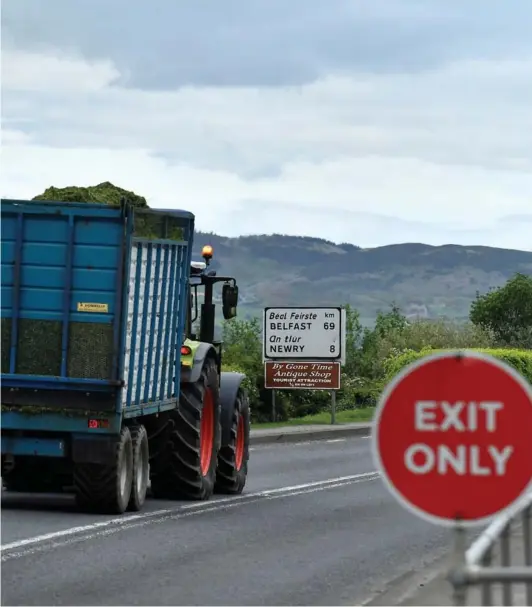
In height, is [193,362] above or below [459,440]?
above

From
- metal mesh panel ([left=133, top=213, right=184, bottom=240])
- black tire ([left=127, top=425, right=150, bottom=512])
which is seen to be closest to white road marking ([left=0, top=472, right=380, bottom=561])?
black tire ([left=127, top=425, right=150, bottom=512])

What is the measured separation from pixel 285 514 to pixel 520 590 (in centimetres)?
780

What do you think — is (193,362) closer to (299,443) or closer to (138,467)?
(138,467)

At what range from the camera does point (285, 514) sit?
18938 mm

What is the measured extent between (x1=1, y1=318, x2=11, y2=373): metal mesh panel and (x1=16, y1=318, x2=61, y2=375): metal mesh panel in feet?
0.35

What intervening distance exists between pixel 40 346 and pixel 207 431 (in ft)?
12.4

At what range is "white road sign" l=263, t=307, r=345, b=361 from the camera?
41562 millimetres

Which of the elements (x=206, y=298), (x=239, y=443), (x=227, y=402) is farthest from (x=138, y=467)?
(x=239, y=443)

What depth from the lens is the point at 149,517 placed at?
1770 cm

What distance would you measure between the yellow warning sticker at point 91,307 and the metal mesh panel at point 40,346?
1.02 feet

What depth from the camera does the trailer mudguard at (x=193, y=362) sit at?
19.8 metres

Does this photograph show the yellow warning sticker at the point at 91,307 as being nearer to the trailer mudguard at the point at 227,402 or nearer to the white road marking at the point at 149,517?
the white road marking at the point at 149,517

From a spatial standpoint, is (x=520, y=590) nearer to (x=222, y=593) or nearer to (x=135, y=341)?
(x=222, y=593)

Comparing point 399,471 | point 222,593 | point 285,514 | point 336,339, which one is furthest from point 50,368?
point 336,339
